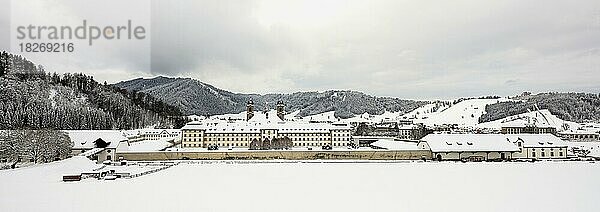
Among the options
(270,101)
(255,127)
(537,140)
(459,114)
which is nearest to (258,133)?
(255,127)

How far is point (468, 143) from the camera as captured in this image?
40.5 meters

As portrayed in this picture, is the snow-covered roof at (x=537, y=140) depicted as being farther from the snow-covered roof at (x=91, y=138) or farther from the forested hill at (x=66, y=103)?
the forested hill at (x=66, y=103)

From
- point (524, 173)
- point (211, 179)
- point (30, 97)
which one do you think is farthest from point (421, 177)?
point (30, 97)

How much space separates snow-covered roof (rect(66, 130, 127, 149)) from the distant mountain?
117298mm

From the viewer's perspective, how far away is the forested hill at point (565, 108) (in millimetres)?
116938

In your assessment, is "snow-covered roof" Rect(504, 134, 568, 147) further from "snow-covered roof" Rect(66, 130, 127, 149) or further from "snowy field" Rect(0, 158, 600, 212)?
"snow-covered roof" Rect(66, 130, 127, 149)

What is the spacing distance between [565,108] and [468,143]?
3662 inches

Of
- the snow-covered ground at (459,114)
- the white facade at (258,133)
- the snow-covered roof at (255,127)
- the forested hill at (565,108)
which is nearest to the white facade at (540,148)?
the white facade at (258,133)

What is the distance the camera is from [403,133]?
7319 centimetres

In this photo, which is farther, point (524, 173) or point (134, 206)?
point (524, 173)

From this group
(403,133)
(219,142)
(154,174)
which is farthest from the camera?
(403,133)

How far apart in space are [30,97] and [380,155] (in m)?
47.7

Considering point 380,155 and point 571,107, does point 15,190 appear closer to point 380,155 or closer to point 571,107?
point 380,155

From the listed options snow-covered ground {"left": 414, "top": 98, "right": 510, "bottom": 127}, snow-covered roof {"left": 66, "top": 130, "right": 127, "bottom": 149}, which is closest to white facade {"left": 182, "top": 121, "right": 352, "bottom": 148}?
snow-covered roof {"left": 66, "top": 130, "right": 127, "bottom": 149}
